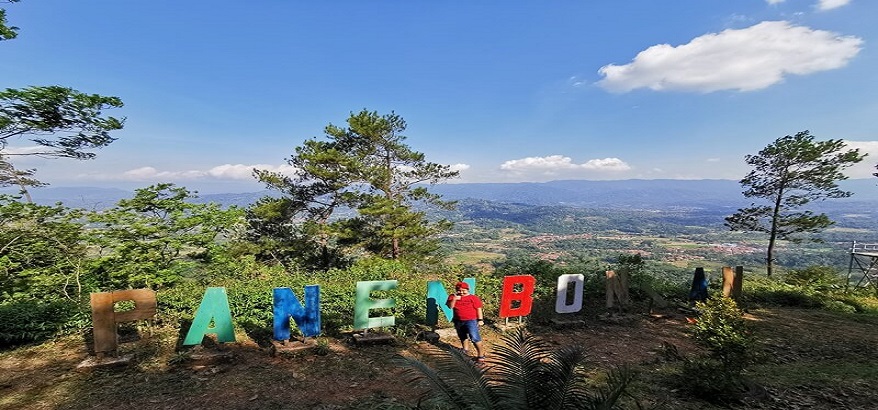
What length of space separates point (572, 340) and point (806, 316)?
8864 millimetres

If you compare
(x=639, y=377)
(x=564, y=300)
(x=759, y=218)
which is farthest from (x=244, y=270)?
(x=759, y=218)

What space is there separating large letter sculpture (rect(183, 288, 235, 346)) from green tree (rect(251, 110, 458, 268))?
1343 centimetres

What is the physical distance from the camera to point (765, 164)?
18.7 meters

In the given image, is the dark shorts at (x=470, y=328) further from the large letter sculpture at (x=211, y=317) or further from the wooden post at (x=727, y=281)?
the wooden post at (x=727, y=281)

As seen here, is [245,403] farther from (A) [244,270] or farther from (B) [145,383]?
(A) [244,270]

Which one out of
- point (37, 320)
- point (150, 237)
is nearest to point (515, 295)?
point (37, 320)

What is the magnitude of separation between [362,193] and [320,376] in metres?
16.0

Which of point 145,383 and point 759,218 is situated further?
point 759,218

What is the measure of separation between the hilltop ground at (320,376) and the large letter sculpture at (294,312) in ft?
1.45

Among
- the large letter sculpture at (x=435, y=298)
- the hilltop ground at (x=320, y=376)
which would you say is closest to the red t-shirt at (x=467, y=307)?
the hilltop ground at (x=320, y=376)

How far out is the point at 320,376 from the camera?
659 cm

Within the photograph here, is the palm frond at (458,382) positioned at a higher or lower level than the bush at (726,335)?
higher

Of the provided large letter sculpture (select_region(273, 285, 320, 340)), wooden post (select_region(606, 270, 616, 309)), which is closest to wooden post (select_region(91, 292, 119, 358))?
large letter sculpture (select_region(273, 285, 320, 340))

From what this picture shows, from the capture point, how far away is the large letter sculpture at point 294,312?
7492 millimetres
